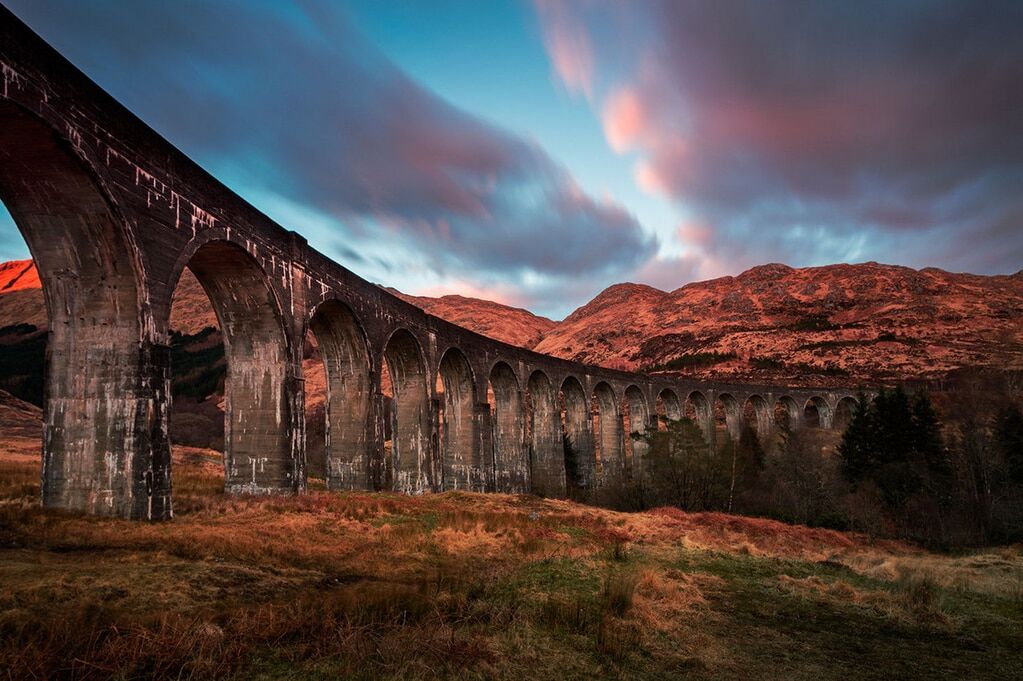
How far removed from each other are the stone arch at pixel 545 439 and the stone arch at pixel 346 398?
61.9ft

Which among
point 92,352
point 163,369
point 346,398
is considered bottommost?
point 346,398

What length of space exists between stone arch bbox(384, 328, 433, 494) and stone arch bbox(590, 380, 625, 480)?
21.2 meters

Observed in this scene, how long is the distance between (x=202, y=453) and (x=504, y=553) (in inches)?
1230

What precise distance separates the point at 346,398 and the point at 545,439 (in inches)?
833

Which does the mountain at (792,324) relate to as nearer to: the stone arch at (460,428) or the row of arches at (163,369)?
the stone arch at (460,428)

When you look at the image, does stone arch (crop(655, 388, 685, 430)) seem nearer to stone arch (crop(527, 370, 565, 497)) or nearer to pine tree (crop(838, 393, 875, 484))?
pine tree (crop(838, 393, 875, 484))

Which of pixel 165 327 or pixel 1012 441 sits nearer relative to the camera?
pixel 165 327

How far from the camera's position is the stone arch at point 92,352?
10.9 m

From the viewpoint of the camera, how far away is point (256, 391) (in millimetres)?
17281

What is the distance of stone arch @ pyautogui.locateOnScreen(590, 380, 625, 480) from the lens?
151 ft

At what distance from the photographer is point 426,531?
14.3 meters

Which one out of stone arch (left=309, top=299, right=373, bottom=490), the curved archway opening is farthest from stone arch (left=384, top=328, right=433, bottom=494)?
the curved archway opening

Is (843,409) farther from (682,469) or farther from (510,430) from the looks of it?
(510,430)

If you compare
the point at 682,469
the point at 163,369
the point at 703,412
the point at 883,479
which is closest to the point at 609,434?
the point at 682,469
